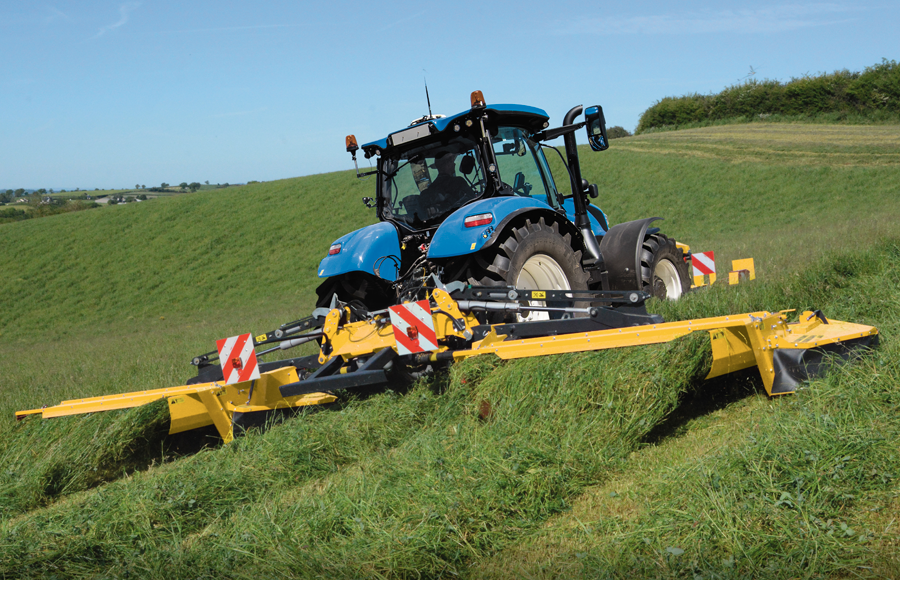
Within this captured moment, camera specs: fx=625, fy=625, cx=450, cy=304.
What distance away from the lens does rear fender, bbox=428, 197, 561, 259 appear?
4531 mm

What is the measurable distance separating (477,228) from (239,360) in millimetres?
1892

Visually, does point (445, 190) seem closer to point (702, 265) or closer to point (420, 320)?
point (420, 320)

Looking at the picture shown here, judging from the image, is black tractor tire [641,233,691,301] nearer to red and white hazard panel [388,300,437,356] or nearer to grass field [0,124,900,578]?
grass field [0,124,900,578]

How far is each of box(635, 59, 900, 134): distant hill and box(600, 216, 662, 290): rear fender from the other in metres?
44.9

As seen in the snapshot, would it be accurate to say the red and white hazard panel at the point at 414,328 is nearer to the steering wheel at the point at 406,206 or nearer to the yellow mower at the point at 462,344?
the yellow mower at the point at 462,344

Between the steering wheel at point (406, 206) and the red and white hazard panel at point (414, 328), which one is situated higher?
the steering wheel at point (406, 206)

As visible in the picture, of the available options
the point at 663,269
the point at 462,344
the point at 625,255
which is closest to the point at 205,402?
the point at 462,344

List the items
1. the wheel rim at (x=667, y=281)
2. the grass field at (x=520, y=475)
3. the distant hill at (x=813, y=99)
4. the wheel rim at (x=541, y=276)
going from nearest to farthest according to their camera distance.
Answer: the grass field at (x=520, y=475) < the wheel rim at (x=541, y=276) < the wheel rim at (x=667, y=281) < the distant hill at (x=813, y=99)

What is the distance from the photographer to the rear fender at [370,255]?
5.23 metres

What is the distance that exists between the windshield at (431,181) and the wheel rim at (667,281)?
2322 mm

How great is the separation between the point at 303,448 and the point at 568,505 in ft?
5.65

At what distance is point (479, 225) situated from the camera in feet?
15.1

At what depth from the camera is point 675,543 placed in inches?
92.2

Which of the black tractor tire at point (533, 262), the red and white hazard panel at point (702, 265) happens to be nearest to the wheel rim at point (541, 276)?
the black tractor tire at point (533, 262)
